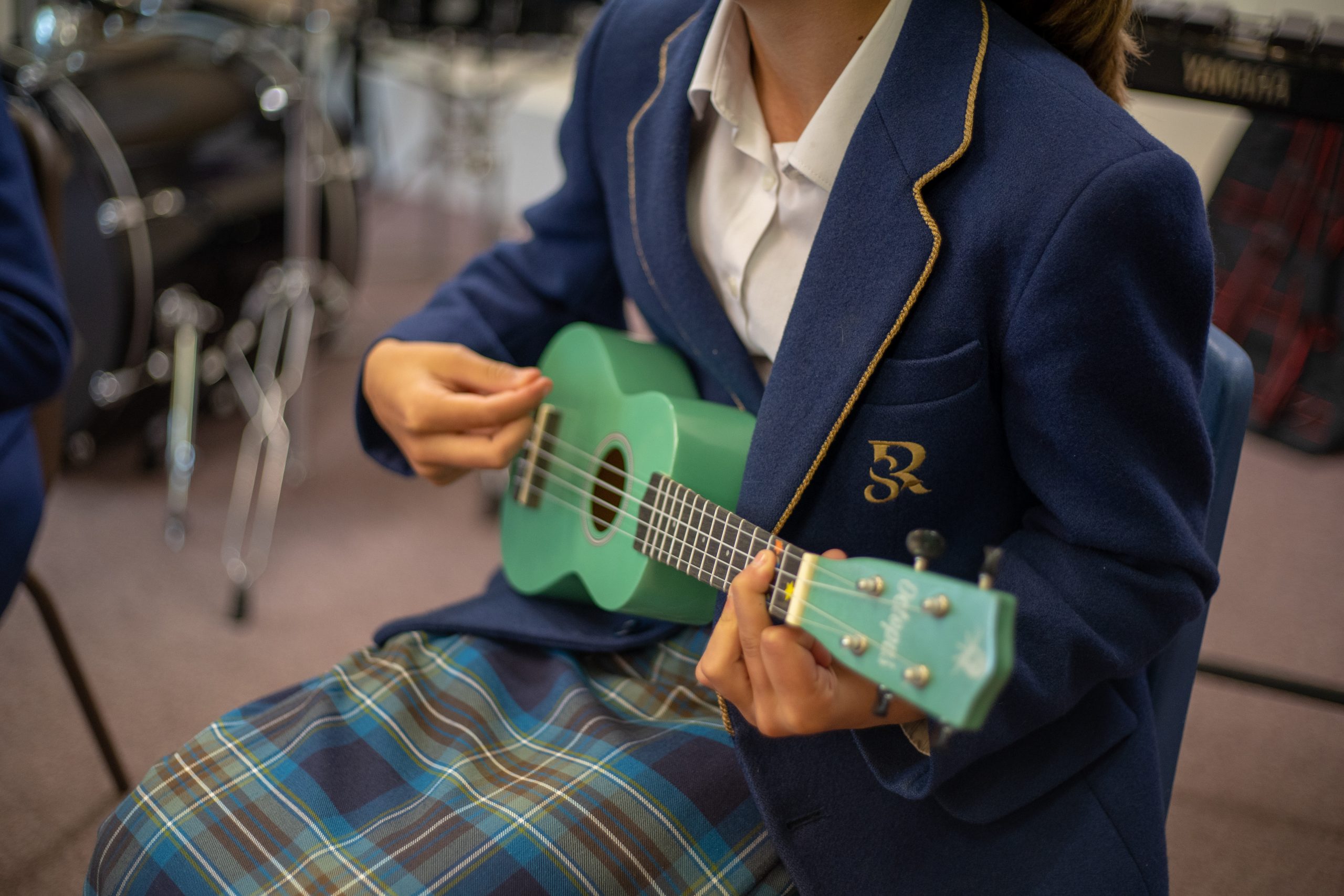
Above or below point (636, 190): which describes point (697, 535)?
below

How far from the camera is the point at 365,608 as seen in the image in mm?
1898

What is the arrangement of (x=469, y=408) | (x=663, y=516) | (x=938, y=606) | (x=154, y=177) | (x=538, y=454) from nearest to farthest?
(x=938, y=606)
(x=663, y=516)
(x=469, y=408)
(x=538, y=454)
(x=154, y=177)

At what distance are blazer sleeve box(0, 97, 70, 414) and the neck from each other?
72 centimetres

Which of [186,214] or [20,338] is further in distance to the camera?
[186,214]

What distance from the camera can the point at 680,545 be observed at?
0.81 meters

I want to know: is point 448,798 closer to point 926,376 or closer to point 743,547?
point 743,547

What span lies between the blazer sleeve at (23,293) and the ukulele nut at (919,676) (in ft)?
3.06

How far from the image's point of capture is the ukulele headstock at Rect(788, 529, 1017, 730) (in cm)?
47

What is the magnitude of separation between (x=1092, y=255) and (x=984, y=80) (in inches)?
6.6

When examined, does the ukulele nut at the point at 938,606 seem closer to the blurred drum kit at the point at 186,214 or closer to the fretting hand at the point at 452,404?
the fretting hand at the point at 452,404

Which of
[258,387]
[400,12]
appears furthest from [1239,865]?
[400,12]

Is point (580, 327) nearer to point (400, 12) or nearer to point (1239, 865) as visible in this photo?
point (1239, 865)

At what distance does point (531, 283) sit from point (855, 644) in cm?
67

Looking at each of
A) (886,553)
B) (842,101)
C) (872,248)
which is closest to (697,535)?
(886,553)
